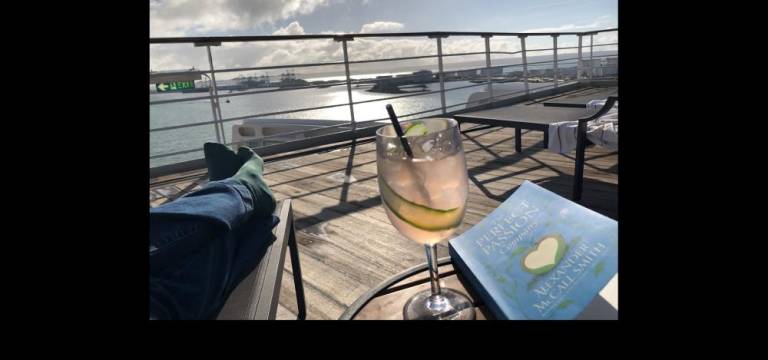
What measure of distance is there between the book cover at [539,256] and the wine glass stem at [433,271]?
56mm

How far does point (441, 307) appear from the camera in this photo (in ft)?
1.91

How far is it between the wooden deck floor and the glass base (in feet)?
2.40

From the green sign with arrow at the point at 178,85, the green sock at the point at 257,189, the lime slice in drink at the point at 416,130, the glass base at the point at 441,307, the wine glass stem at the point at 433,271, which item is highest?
the green sign with arrow at the point at 178,85

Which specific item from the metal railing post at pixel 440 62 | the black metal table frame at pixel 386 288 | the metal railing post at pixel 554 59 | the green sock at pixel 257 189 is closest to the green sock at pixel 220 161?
the green sock at pixel 257 189

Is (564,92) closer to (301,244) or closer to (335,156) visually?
(335,156)

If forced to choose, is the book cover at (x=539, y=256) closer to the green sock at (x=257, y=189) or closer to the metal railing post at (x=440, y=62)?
the green sock at (x=257, y=189)

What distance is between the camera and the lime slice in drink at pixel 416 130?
0.55 metres

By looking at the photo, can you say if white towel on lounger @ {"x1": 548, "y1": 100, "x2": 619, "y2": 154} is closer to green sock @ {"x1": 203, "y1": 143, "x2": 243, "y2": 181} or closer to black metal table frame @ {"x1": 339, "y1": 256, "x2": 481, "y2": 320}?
black metal table frame @ {"x1": 339, "y1": 256, "x2": 481, "y2": 320}

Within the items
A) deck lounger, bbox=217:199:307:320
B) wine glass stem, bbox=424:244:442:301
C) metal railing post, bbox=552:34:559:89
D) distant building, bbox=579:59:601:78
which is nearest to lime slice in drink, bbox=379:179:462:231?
wine glass stem, bbox=424:244:442:301

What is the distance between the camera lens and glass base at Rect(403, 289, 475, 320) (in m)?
0.57

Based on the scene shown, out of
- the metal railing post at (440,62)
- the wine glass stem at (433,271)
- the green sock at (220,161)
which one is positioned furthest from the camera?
the metal railing post at (440,62)
